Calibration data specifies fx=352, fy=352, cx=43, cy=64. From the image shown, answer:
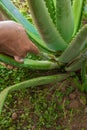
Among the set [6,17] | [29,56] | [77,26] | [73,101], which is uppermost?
[6,17]

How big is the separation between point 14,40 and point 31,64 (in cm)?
48

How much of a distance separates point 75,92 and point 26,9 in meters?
0.97

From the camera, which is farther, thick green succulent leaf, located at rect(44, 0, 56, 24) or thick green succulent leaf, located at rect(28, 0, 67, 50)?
thick green succulent leaf, located at rect(44, 0, 56, 24)

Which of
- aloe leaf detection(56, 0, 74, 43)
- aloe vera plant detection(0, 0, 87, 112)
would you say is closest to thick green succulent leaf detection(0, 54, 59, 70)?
aloe vera plant detection(0, 0, 87, 112)

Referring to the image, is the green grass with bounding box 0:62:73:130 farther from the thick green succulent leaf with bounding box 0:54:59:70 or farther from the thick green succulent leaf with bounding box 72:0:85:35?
the thick green succulent leaf with bounding box 72:0:85:35

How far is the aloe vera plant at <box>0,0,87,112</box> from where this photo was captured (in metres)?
1.72

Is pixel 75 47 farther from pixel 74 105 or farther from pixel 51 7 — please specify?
pixel 74 105

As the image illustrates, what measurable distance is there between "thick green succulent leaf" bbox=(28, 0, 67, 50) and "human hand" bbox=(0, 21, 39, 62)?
100 mm

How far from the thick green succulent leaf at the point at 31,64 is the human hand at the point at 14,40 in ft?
1.01

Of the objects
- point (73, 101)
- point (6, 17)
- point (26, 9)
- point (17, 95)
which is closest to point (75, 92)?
point (73, 101)

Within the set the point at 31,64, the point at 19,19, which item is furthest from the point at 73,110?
the point at 19,19

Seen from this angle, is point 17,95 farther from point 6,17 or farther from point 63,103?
point 6,17

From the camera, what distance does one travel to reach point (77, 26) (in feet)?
6.59

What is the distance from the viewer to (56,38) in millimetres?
1854
